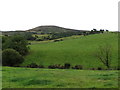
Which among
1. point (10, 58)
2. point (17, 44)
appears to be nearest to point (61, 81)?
point (10, 58)

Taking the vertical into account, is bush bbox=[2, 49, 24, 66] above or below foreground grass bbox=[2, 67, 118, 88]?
below

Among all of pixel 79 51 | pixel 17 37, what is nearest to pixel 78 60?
pixel 79 51

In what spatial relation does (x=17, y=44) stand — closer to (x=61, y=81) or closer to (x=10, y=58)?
(x=10, y=58)

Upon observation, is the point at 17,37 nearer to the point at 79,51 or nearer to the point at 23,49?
the point at 23,49

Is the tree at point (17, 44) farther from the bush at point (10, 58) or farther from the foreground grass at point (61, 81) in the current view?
the foreground grass at point (61, 81)

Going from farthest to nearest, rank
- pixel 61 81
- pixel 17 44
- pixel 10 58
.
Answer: pixel 17 44, pixel 10 58, pixel 61 81

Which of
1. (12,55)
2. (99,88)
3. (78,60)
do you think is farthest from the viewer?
(78,60)

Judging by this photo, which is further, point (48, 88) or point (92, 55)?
point (92, 55)

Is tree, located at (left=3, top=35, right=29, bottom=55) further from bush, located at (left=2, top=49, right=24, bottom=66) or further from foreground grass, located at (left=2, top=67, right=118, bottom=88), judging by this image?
foreground grass, located at (left=2, top=67, right=118, bottom=88)

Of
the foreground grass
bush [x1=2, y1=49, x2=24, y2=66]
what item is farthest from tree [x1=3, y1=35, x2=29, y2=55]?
the foreground grass

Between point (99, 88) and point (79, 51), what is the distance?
62117mm

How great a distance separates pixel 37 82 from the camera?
1562cm

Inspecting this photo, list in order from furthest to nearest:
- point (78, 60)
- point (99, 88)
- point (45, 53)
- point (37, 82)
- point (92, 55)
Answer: point (45, 53) < point (92, 55) < point (78, 60) < point (37, 82) < point (99, 88)

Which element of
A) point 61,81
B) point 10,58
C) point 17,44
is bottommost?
point 10,58
